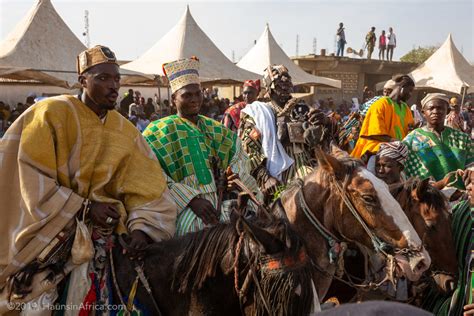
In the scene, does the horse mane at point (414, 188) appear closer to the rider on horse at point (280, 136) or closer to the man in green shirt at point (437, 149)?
the rider on horse at point (280, 136)

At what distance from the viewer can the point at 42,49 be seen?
12094mm

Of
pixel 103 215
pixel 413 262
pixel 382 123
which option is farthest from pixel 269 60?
pixel 103 215

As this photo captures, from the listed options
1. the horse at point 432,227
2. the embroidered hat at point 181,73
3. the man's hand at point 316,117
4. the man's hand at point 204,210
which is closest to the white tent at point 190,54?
the man's hand at point 316,117

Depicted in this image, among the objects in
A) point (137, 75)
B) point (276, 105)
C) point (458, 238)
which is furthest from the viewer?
point (137, 75)

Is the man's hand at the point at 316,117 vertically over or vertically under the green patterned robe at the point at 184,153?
over

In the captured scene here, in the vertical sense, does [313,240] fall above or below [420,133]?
below

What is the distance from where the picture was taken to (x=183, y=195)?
3342 millimetres

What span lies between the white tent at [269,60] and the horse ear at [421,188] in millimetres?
14740

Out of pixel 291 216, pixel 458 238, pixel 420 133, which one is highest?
pixel 420 133

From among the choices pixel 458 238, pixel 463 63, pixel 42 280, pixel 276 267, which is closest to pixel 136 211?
pixel 42 280

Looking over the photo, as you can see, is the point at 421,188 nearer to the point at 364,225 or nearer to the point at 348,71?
the point at 364,225

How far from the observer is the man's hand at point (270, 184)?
449 centimetres

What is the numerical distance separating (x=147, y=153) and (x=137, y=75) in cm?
1121

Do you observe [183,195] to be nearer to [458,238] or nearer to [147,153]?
[147,153]
